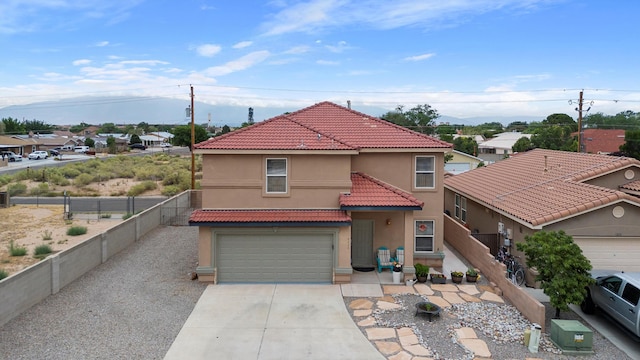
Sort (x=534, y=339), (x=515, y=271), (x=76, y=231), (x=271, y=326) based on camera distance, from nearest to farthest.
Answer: (x=534, y=339), (x=271, y=326), (x=515, y=271), (x=76, y=231)

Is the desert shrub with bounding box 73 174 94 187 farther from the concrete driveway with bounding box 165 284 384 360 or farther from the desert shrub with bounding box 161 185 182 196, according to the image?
the concrete driveway with bounding box 165 284 384 360

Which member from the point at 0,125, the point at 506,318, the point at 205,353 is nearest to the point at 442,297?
the point at 506,318

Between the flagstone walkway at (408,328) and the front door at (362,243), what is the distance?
1.94 m

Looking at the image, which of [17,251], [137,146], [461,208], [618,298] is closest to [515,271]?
[618,298]

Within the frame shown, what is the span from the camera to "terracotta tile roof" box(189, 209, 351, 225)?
15117 millimetres

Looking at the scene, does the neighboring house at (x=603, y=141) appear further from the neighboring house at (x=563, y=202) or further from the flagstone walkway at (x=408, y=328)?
the flagstone walkway at (x=408, y=328)

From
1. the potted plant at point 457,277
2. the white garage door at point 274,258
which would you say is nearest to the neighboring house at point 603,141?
the potted plant at point 457,277

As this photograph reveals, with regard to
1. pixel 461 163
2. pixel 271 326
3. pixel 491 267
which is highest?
pixel 461 163

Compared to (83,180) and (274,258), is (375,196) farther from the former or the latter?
(83,180)

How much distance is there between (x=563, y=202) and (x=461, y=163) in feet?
102

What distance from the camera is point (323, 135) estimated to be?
54.5 ft

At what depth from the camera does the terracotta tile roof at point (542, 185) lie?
14.8 m

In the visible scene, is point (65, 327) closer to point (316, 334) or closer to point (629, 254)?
point (316, 334)

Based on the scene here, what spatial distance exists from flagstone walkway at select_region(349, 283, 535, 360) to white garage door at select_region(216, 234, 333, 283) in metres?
2.24
